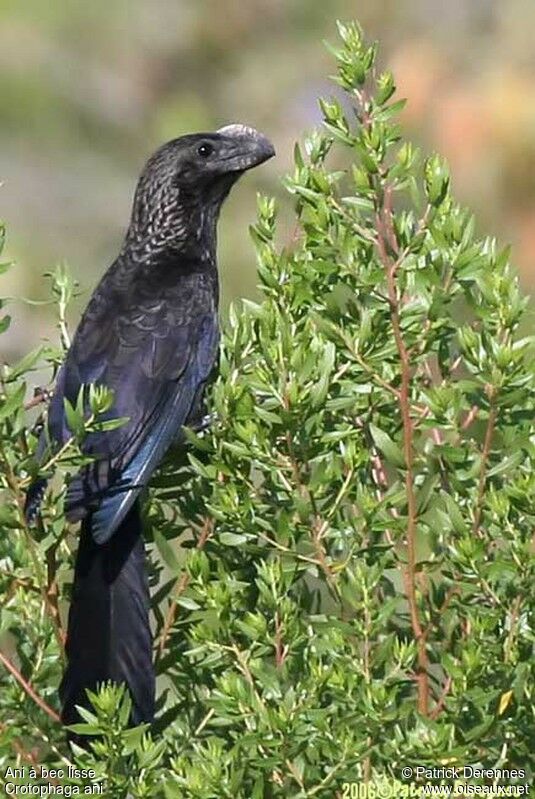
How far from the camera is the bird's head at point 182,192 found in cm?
451

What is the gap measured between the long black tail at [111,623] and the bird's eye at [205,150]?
176cm

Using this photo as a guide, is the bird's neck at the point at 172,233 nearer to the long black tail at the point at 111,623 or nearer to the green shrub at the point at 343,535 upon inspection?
the long black tail at the point at 111,623

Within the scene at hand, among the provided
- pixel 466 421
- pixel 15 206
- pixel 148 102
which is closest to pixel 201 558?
pixel 466 421

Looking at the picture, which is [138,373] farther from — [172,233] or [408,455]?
[408,455]

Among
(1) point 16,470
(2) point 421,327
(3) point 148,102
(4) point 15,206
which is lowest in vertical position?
(1) point 16,470

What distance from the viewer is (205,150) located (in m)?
4.50

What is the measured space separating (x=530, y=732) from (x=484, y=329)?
0.58 m

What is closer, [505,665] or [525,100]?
[505,665]

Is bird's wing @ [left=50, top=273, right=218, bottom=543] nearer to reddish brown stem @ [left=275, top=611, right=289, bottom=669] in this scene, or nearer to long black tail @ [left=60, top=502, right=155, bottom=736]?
long black tail @ [left=60, top=502, right=155, bottom=736]

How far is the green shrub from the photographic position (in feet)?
7.04

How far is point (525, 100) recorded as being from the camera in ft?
31.2

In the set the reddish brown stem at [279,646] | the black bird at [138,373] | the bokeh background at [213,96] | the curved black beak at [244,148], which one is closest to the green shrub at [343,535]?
the reddish brown stem at [279,646]

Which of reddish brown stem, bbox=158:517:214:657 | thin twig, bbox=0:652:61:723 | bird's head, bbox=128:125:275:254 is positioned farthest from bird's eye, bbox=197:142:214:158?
thin twig, bbox=0:652:61:723

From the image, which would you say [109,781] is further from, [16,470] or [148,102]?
[148,102]
